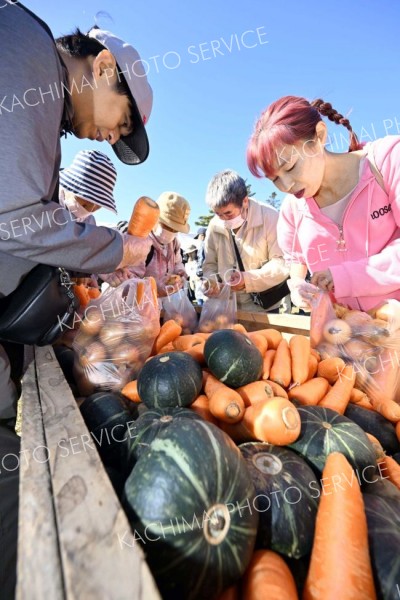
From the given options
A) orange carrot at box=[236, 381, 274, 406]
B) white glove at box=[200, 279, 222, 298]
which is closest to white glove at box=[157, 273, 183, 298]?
white glove at box=[200, 279, 222, 298]

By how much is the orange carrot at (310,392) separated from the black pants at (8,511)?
1.16 m

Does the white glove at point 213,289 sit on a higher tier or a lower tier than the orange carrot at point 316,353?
higher

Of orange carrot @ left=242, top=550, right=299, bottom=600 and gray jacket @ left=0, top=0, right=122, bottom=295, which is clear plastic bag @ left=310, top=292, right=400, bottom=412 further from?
gray jacket @ left=0, top=0, right=122, bottom=295

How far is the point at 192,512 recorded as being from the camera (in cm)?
64

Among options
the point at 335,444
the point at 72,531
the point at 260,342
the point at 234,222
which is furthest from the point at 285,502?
the point at 234,222

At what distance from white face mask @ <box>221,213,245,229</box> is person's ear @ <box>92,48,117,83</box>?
1.82m

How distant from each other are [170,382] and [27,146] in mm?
995

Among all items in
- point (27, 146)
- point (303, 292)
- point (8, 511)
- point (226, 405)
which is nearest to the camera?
point (8, 511)

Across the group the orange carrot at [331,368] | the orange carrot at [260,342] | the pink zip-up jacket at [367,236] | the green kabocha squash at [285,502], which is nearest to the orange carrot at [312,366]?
the orange carrot at [331,368]

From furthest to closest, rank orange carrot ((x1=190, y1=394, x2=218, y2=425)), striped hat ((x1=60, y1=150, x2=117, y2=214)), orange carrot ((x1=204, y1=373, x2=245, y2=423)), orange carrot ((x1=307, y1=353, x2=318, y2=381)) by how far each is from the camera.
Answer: striped hat ((x1=60, y1=150, x2=117, y2=214)) < orange carrot ((x1=307, y1=353, x2=318, y2=381)) < orange carrot ((x1=190, y1=394, x2=218, y2=425)) < orange carrot ((x1=204, y1=373, x2=245, y2=423))

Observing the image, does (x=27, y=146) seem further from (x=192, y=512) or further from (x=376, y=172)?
(x=376, y=172)

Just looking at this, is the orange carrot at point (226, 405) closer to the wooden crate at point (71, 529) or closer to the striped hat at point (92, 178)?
the wooden crate at point (71, 529)

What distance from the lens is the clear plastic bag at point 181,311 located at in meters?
2.54

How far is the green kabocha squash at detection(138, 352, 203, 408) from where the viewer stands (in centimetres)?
125
